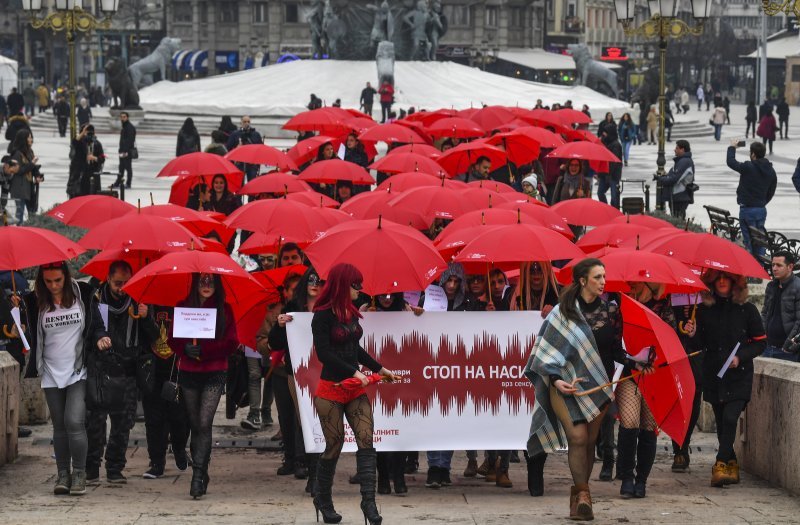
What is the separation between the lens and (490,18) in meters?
101

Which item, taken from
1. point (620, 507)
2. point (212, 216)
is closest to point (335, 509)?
point (620, 507)

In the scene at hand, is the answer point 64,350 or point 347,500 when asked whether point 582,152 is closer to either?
point 347,500

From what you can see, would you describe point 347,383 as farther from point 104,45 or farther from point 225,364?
point 104,45

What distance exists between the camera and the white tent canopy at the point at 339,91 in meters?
52.3

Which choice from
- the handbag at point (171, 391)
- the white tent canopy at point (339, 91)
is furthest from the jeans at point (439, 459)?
the white tent canopy at point (339, 91)

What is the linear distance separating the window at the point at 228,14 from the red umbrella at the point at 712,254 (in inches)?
3663

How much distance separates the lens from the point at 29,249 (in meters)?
9.65

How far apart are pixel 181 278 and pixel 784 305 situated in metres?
4.31

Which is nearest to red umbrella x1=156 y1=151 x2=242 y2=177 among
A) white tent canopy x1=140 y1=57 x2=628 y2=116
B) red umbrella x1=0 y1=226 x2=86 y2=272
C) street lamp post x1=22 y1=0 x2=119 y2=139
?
red umbrella x1=0 y1=226 x2=86 y2=272

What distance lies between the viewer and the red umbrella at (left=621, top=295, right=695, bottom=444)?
937cm

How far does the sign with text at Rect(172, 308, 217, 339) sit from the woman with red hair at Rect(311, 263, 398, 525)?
44.2 inches

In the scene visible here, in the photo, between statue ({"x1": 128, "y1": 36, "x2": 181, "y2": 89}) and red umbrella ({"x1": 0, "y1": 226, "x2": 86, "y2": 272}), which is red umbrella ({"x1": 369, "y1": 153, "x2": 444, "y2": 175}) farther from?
statue ({"x1": 128, "y1": 36, "x2": 181, "y2": 89})

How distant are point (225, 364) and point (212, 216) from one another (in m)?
3.93

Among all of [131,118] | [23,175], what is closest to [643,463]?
[23,175]
